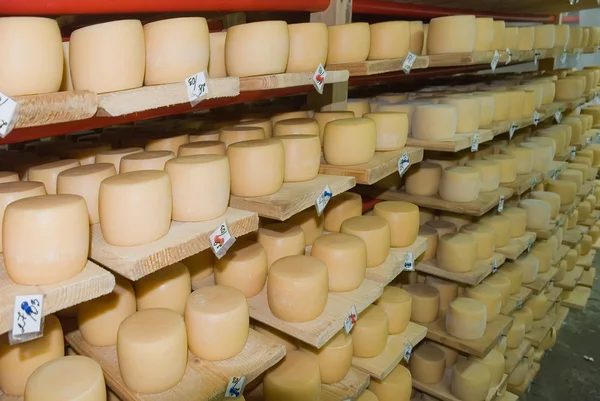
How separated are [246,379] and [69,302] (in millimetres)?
486

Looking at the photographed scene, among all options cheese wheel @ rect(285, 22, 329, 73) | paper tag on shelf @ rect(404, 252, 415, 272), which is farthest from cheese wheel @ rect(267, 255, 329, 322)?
cheese wheel @ rect(285, 22, 329, 73)

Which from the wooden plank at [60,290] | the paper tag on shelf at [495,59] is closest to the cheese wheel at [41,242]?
the wooden plank at [60,290]

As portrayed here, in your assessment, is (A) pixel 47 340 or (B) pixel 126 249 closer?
(B) pixel 126 249

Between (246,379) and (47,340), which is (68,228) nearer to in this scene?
(47,340)

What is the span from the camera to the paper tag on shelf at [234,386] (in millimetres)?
1154

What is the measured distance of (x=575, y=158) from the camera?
3850mm

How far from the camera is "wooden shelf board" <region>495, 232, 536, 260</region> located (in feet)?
8.00

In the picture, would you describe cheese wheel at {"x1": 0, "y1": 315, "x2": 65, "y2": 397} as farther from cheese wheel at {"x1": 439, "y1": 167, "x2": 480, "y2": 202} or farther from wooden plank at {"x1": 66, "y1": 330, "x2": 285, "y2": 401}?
cheese wheel at {"x1": 439, "y1": 167, "x2": 480, "y2": 202}

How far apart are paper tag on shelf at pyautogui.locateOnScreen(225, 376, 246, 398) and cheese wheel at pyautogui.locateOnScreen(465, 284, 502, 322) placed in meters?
1.52

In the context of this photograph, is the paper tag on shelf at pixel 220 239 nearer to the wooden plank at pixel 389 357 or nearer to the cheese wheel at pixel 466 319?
the wooden plank at pixel 389 357

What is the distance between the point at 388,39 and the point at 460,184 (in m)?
0.78

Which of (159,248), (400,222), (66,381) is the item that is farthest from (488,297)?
(66,381)

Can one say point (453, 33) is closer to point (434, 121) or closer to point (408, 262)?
point (434, 121)

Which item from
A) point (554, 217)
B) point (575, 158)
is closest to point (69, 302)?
point (554, 217)
